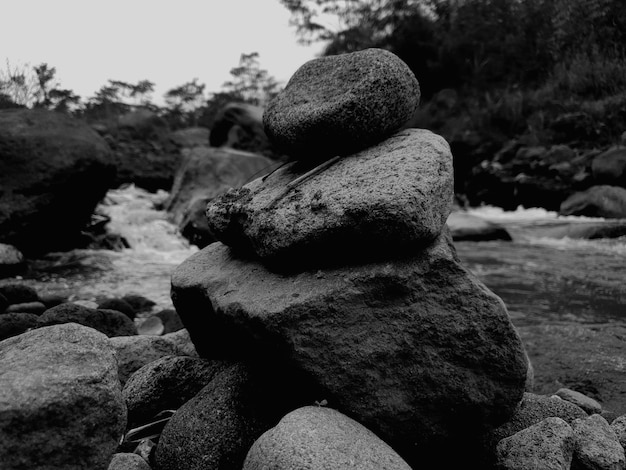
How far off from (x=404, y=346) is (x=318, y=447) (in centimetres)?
70

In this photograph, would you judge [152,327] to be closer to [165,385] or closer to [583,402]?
[165,385]

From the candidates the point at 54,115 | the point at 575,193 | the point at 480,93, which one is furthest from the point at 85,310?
the point at 480,93

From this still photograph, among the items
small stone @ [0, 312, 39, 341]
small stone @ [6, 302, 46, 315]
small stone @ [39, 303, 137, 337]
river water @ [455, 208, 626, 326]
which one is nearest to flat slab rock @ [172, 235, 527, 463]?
small stone @ [39, 303, 137, 337]

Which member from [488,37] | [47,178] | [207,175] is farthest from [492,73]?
[47,178]

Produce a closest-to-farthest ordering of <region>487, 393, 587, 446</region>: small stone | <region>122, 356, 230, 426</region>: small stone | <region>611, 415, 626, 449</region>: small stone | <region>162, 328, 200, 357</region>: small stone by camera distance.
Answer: <region>611, 415, 626, 449</region>: small stone → <region>487, 393, 587, 446</region>: small stone → <region>122, 356, 230, 426</region>: small stone → <region>162, 328, 200, 357</region>: small stone

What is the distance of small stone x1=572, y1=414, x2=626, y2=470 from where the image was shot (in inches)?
103

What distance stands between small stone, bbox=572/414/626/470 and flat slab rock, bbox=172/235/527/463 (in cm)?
43

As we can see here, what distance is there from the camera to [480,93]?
28.2 m

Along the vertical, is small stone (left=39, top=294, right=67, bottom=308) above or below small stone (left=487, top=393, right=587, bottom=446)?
Answer: above

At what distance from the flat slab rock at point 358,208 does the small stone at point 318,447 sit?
82 centimetres

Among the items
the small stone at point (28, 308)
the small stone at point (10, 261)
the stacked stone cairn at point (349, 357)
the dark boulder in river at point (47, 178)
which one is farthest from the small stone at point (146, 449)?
the dark boulder in river at point (47, 178)

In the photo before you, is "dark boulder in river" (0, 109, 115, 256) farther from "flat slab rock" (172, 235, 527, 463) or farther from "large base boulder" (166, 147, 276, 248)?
"flat slab rock" (172, 235, 527, 463)

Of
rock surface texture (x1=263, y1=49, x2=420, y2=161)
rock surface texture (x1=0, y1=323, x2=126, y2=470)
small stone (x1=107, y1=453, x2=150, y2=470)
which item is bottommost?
small stone (x1=107, y1=453, x2=150, y2=470)

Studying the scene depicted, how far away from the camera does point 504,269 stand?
9086 mm
